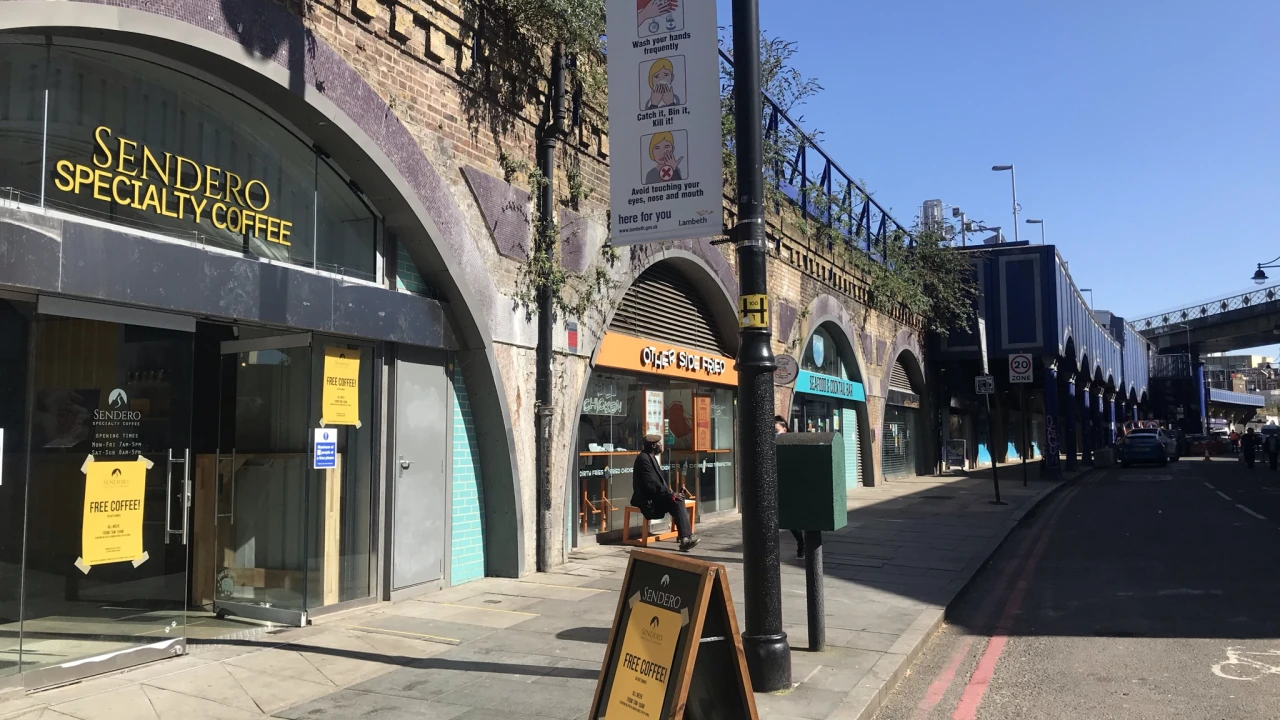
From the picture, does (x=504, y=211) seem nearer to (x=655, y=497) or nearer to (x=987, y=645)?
(x=655, y=497)

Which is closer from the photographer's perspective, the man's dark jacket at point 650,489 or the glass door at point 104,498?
the glass door at point 104,498

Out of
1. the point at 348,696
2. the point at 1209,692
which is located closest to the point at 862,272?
the point at 1209,692

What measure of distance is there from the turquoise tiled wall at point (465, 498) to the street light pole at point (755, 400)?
4.54m

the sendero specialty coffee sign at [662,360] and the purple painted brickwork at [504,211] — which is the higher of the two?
the purple painted brickwork at [504,211]

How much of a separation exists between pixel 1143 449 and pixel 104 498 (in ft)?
129

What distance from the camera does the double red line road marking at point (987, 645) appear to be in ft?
19.0

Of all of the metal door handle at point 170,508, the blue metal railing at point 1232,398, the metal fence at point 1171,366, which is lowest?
the metal door handle at point 170,508

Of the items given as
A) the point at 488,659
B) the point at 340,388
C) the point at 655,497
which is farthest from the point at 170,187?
the point at 655,497

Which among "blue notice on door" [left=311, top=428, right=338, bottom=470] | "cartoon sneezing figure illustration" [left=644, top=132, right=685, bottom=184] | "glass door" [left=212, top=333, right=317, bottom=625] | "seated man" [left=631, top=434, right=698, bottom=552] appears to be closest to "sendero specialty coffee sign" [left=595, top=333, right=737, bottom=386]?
"seated man" [left=631, top=434, right=698, bottom=552]

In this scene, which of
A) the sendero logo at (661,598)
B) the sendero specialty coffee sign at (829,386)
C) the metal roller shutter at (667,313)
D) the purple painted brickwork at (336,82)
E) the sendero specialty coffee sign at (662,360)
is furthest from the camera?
the sendero specialty coffee sign at (829,386)

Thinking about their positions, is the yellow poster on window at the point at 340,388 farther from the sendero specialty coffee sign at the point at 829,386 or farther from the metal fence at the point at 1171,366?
the metal fence at the point at 1171,366

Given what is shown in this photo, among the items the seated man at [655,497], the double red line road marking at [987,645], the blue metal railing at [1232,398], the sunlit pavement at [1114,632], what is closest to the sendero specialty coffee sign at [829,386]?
the sunlit pavement at [1114,632]

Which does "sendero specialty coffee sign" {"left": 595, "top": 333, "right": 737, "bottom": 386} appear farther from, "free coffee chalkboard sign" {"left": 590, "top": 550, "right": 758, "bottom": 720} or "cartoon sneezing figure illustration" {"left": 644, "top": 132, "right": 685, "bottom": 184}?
"free coffee chalkboard sign" {"left": 590, "top": 550, "right": 758, "bottom": 720}

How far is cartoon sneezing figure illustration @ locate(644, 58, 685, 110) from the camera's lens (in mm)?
6141
